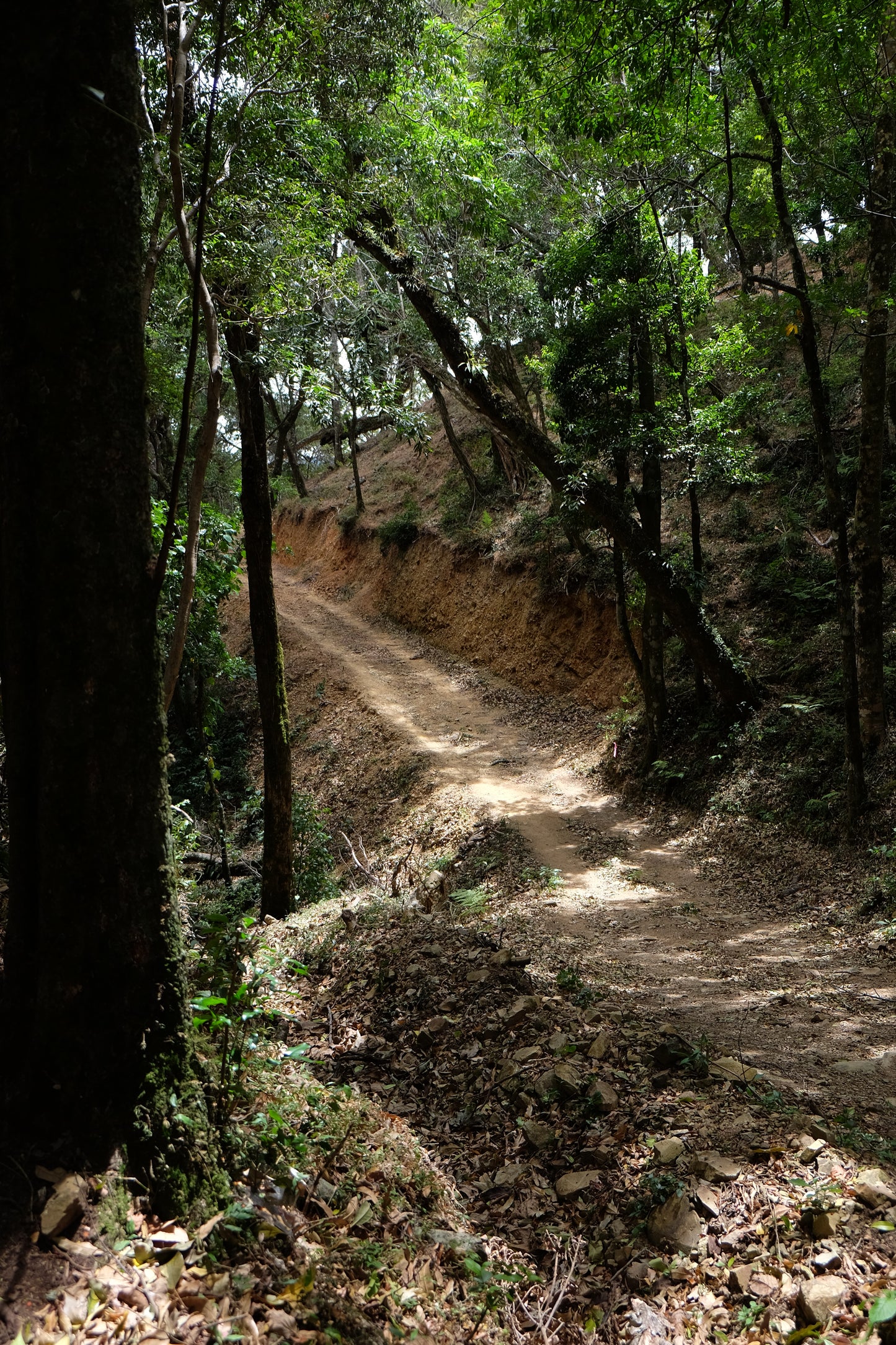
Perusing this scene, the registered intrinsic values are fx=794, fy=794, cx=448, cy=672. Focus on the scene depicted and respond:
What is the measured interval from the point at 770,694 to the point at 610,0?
28.7 feet

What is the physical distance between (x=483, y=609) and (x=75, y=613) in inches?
717

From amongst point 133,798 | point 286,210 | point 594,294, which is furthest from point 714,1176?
point 594,294

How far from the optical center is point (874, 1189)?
3.34 meters

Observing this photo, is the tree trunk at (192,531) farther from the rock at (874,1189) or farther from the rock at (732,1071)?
the rock at (732,1071)

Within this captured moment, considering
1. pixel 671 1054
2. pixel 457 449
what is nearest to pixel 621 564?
pixel 671 1054

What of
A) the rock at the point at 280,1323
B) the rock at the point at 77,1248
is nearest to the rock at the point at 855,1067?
the rock at the point at 280,1323

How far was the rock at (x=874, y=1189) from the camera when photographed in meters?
3.28

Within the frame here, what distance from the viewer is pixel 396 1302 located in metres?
2.95

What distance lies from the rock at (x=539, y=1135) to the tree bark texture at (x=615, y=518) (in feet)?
29.3

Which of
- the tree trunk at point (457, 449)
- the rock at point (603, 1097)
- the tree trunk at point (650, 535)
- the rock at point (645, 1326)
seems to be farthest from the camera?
the tree trunk at point (457, 449)

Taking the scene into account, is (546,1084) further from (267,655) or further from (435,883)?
(267,655)

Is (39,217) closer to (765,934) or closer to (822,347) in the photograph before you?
(765,934)

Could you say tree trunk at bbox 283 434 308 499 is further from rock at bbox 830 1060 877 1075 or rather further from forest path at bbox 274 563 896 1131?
rock at bbox 830 1060 877 1075

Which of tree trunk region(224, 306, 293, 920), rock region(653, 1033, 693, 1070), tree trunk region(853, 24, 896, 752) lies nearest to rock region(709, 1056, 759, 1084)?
rock region(653, 1033, 693, 1070)
